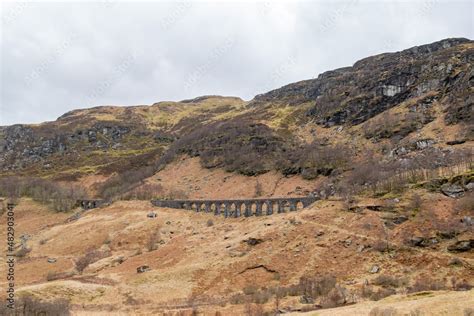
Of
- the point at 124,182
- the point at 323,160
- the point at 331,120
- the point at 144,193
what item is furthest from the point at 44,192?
the point at 331,120

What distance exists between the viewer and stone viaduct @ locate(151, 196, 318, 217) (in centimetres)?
7738

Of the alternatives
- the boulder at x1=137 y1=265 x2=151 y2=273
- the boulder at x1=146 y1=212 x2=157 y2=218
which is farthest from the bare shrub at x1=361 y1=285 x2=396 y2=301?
the boulder at x1=146 y1=212 x2=157 y2=218

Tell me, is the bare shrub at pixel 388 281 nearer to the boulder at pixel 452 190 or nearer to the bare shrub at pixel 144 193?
the boulder at pixel 452 190

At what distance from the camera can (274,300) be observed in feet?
129

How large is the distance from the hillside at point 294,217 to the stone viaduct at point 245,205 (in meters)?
3.08

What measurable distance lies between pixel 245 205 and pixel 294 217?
25.4m

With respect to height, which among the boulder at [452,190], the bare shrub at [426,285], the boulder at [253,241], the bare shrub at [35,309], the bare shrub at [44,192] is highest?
the bare shrub at [44,192]

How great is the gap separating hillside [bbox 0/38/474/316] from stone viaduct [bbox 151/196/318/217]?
3.08 m

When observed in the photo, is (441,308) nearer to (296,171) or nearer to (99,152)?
(296,171)

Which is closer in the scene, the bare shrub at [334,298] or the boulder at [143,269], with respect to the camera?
the bare shrub at [334,298]

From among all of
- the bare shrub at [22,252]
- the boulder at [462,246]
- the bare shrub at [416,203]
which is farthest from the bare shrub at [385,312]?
the bare shrub at [22,252]

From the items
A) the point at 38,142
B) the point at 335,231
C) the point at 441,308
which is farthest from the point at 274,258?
the point at 38,142

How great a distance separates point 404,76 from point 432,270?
103777 mm

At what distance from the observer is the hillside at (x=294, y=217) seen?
41438mm
